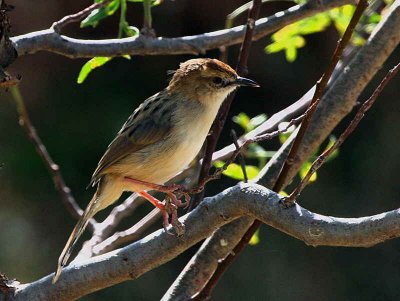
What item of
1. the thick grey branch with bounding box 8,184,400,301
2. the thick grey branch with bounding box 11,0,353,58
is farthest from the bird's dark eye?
the thick grey branch with bounding box 8,184,400,301

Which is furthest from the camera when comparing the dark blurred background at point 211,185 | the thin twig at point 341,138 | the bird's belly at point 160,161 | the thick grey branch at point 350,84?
the dark blurred background at point 211,185

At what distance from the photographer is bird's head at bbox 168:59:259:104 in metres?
4.64

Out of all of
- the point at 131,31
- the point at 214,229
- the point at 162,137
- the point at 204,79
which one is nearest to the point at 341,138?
the point at 214,229

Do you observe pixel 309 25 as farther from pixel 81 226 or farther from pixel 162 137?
pixel 81 226

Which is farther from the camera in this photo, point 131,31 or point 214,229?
point 131,31

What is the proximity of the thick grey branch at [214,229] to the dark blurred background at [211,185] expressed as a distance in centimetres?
575

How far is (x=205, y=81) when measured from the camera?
4.79m

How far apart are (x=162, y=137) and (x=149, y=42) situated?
756mm

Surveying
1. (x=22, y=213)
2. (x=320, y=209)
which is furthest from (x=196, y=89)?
(x=22, y=213)

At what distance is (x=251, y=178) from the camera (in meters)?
4.49

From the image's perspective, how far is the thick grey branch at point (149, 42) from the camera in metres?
3.71

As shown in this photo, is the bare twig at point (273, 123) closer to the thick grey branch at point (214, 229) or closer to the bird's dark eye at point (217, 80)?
the bird's dark eye at point (217, 80)

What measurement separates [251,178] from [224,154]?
0.21 meters

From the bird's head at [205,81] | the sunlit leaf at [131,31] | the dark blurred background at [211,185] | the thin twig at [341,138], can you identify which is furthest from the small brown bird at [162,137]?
the dark blurred background at [211,185]
